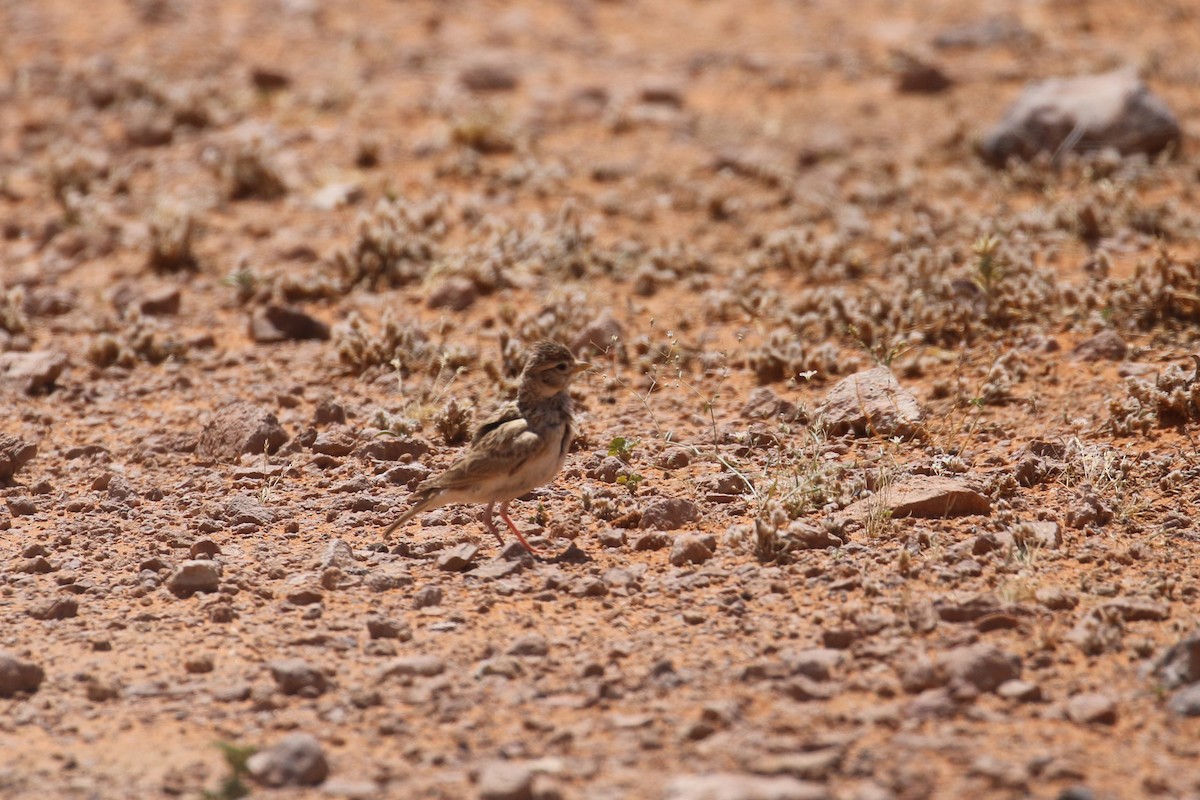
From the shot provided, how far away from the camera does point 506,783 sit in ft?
15.7

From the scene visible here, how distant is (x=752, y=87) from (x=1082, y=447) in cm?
820

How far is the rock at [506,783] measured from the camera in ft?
15.6

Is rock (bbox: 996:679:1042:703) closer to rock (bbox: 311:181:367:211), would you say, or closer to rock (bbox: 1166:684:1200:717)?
rock (bbox: 1166:684:1200:717)

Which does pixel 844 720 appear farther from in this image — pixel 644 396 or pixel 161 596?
pixel 644 396

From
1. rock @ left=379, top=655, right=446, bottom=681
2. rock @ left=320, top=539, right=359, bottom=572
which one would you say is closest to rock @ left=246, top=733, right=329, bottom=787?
rock @ left=379, top=655, right=446, bottom=681

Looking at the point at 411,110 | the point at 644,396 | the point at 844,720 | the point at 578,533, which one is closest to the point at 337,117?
the point at 411,110

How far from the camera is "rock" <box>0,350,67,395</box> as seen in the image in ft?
30.9

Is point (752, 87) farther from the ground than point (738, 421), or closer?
farther from the ground

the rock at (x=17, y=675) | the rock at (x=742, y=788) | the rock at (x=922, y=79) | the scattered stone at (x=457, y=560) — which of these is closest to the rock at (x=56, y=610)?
the rock at (x=17, y=675)

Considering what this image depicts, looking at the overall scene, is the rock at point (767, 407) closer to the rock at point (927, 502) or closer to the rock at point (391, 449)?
the rock at point (927, 502)

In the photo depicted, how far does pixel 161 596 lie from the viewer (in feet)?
21.4

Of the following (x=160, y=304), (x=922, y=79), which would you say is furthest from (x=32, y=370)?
(x=922, y=79)

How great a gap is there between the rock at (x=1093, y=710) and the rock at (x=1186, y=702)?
0.21 metres

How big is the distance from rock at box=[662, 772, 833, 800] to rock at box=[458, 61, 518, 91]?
10.9 meters
